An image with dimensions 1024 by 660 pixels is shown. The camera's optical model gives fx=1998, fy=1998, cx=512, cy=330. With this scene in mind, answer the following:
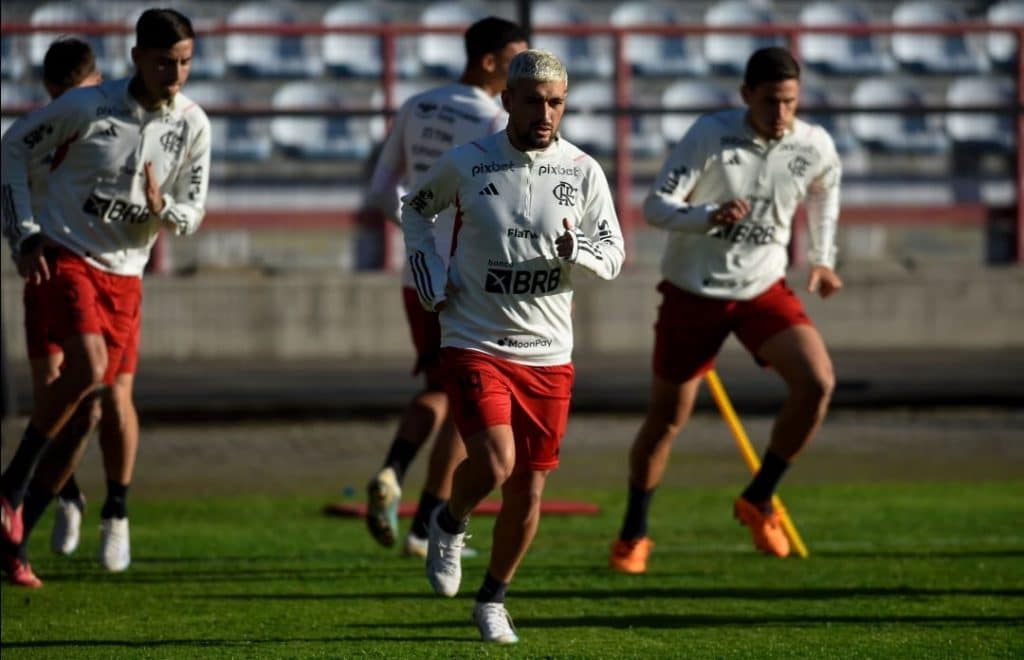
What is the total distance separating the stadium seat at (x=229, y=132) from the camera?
16016 mm

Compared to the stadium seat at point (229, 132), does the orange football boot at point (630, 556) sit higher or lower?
lower

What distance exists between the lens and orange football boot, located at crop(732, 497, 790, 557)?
8.48m

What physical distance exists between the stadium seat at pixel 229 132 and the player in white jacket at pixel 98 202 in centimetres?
802

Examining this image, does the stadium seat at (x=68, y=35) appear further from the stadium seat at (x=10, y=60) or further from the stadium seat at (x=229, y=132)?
the stadium seat at (x=229, y=132)

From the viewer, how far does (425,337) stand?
8453 millimetres

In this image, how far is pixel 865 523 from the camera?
9.67m

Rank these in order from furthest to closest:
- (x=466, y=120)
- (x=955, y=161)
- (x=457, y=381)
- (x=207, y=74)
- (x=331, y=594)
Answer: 1. (x=955, y=161)
2. (x=207, y=74)
3. (x=466, y=120)
4. (x=331, y=594)
5. (x=457, y=381)

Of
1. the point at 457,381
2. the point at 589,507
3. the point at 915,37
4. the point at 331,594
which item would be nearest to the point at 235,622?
the point at 331,594

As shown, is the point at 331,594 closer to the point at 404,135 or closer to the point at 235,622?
the point at 235,622

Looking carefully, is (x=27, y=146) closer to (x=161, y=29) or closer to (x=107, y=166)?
(x=107, y=166)

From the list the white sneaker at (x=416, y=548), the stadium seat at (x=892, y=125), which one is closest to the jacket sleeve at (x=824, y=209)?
the white sneaker at (x=416, y=548)

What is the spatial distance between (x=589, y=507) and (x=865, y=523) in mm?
1384

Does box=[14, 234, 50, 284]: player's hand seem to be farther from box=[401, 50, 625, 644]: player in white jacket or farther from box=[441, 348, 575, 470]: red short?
box=[441, 348, 575, 470]: red short

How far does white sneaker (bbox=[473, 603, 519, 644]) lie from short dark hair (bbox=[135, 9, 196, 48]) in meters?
2.57
